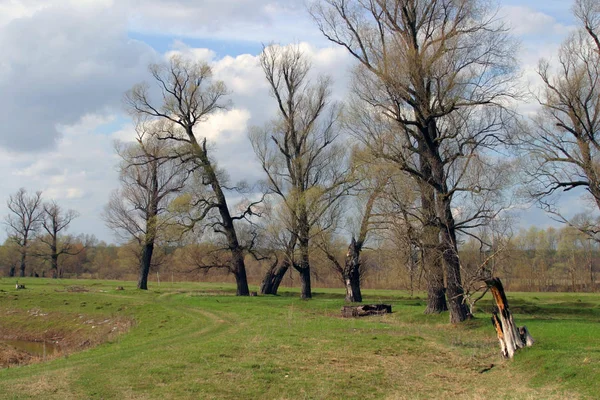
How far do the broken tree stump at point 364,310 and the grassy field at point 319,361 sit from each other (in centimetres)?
55

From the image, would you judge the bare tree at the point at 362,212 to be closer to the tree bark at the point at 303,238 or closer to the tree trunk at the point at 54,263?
the tree bark at the point at 303,238

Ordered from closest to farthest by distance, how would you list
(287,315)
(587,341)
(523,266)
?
(587,341), (287,315), (523,266)

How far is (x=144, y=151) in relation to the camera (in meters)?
42.6

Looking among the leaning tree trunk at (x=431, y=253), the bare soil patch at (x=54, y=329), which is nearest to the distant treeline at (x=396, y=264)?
the leaning tree trunk at (x=431, y=253)

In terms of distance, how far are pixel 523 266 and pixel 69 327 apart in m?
42.1

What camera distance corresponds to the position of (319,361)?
15.1m

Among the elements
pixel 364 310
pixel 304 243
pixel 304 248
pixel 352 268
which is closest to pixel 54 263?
pixel 304 243

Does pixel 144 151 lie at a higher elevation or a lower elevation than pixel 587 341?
higher

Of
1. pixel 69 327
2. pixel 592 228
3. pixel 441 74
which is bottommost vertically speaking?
pixel 69 327

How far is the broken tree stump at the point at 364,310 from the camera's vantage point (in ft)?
84.4

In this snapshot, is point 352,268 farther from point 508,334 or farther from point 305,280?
point 508,334

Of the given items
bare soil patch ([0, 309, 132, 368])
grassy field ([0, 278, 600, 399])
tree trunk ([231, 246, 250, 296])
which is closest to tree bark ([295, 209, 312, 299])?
tree trunk ([231, 246, 250, 296])

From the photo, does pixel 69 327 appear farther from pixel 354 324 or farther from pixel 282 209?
pixel 354 324

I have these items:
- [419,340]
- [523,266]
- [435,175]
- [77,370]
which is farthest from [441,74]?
[523,266]
